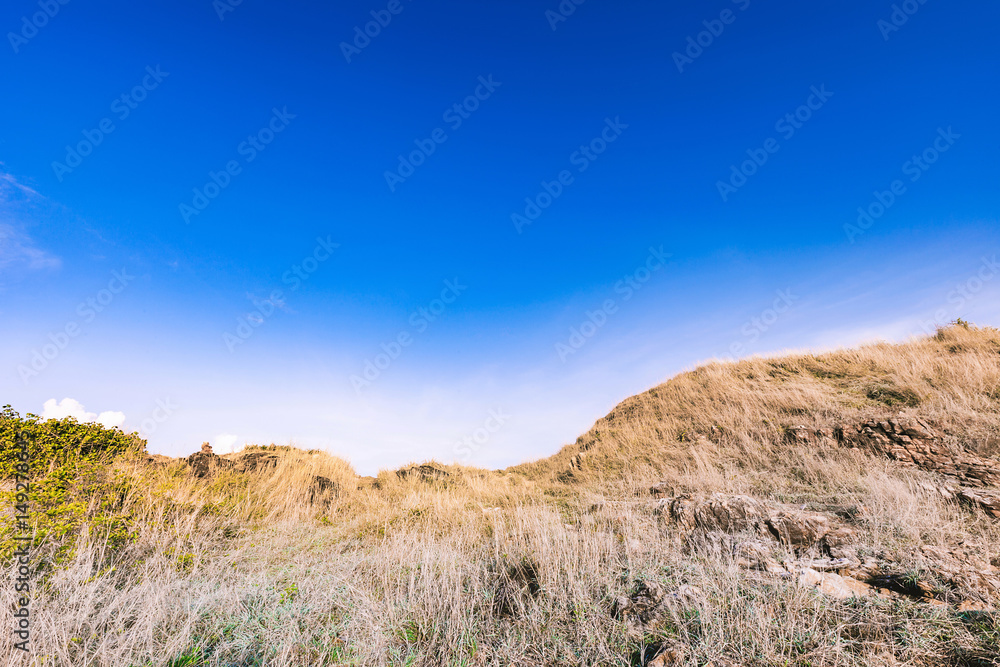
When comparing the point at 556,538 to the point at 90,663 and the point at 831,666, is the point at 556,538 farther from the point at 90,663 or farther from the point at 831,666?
the point at 90,663

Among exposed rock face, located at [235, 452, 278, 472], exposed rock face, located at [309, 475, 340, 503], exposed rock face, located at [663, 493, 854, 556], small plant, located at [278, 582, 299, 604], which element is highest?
exposed rock face, located at [235, 452, 278, 472]

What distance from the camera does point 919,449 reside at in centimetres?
738

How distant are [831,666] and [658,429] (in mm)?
10531

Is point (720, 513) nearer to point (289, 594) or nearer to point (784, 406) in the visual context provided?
Answer: point (289, 594)

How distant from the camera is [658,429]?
12570 millimetres

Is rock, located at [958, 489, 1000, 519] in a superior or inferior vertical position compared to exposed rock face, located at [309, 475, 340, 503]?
inferior

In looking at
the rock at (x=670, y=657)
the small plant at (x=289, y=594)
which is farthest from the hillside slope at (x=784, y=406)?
the small plant at (x=289, y=594)

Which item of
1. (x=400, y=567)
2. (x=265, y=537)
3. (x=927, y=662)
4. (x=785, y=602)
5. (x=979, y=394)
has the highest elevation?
(x=979, y=394)

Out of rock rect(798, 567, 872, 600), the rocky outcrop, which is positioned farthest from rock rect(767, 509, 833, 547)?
the rocky outcrop

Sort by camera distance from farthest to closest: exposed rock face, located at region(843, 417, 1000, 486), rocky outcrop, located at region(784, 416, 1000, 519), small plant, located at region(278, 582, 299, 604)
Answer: exposed rock face, located at region(843, 417, 1000, 486) < rocky outcrop, located at region(784, 416, 1000, 519) < small plant, located at region(278, 582, 299, 604)

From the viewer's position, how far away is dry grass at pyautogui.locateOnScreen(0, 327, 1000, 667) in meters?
2.86

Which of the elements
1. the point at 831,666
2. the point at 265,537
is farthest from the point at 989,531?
the point at 265,537

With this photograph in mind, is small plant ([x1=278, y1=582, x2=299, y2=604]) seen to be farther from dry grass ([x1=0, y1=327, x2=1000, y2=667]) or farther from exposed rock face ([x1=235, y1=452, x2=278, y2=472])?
exposed rock face ([x1=235, y1=452, x2=278, y2=472])

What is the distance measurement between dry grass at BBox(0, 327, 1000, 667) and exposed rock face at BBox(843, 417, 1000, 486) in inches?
17.8
